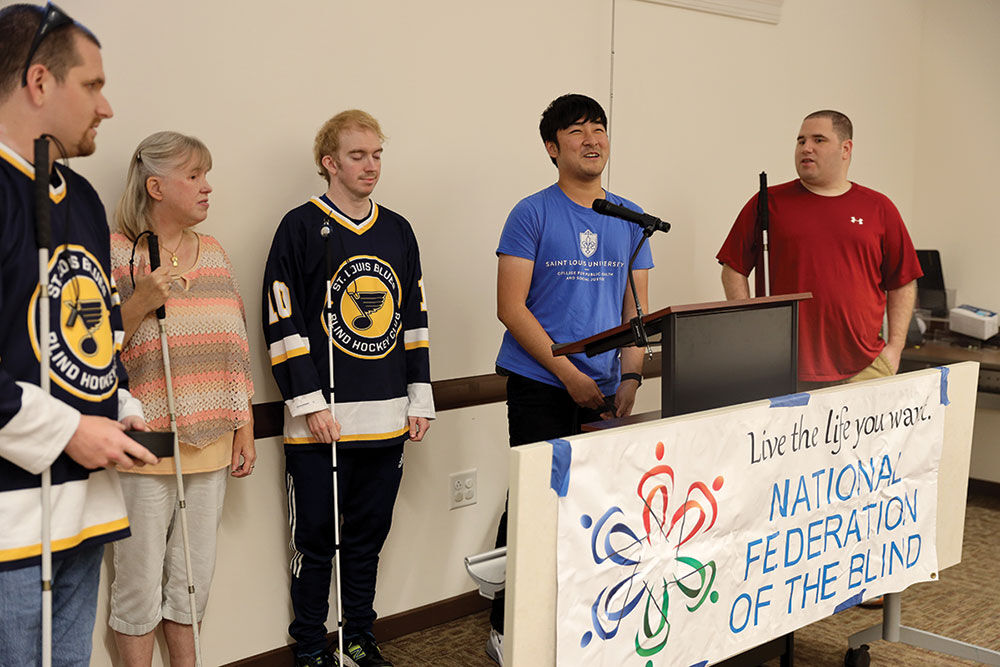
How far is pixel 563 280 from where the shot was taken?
2.77 meters

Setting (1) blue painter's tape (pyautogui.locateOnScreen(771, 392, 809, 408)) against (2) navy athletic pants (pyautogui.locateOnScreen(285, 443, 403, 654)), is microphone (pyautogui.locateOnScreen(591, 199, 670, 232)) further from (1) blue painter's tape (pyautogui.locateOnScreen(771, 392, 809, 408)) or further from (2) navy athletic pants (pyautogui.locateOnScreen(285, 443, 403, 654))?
(2) navy athletic pants (pyautogui.locateOnScreen(285, 443, 403, 654))

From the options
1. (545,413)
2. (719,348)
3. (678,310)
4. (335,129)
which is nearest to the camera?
(678,310)

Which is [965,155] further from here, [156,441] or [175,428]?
[156,441]

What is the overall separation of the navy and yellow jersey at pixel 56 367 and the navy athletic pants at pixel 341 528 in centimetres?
109

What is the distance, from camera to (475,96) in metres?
3.27

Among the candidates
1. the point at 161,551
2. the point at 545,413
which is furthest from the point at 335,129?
the point at 161,551

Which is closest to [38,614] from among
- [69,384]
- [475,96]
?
[69,384]

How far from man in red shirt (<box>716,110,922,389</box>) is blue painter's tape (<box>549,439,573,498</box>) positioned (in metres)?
1.92

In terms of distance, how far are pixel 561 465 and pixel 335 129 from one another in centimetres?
143

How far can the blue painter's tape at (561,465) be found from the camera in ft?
5.50

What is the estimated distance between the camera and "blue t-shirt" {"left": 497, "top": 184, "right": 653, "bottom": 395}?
9.06 feet

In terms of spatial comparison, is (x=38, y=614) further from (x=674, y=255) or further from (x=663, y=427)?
(x=674, y=255)

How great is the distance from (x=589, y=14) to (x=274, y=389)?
1921mm

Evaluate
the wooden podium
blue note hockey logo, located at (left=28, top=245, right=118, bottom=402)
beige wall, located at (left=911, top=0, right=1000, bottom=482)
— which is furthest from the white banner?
beige wall, located at (left=911, top=0, right=1000, bottom=482)
